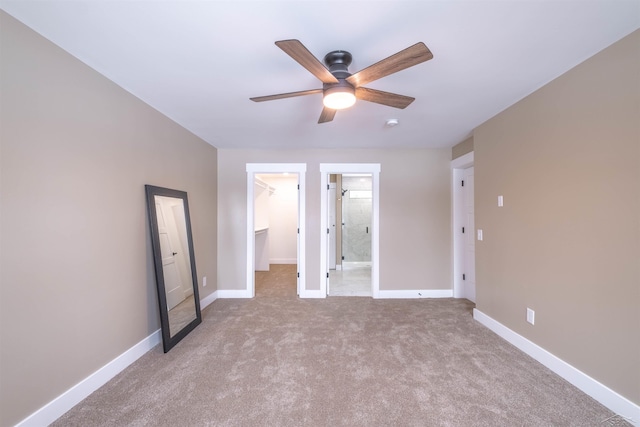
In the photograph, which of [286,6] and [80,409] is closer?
[286,6]

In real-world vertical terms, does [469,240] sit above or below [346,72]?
below

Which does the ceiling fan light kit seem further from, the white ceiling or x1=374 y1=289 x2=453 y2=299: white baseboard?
x1=374 y1=289 x2=453 y2=299: white baseboard

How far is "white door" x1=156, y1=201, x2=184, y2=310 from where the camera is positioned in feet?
8.28

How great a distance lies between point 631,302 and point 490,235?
4.38 feet

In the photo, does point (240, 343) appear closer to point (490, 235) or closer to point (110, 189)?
point (110, 189)

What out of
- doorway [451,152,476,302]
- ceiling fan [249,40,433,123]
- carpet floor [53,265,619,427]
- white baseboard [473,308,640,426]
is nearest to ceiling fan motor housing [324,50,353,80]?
ceiling fan [249,40,433,123]

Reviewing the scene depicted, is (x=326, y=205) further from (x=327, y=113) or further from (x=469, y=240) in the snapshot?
(x=469, y=240)

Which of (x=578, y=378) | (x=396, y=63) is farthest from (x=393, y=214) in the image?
(x=396, y=63)

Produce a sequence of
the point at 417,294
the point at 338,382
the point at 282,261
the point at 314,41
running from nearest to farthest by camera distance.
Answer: the point at 314,41
the point at 338,382
the point at 417,294
the point at 282,261

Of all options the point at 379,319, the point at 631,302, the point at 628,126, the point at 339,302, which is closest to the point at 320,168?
the point at 339,302

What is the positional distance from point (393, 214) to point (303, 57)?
3.05 metres

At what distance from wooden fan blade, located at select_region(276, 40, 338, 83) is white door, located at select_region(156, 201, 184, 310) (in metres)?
2.06

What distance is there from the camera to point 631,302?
1534mm

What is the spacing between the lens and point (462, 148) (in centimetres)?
364
